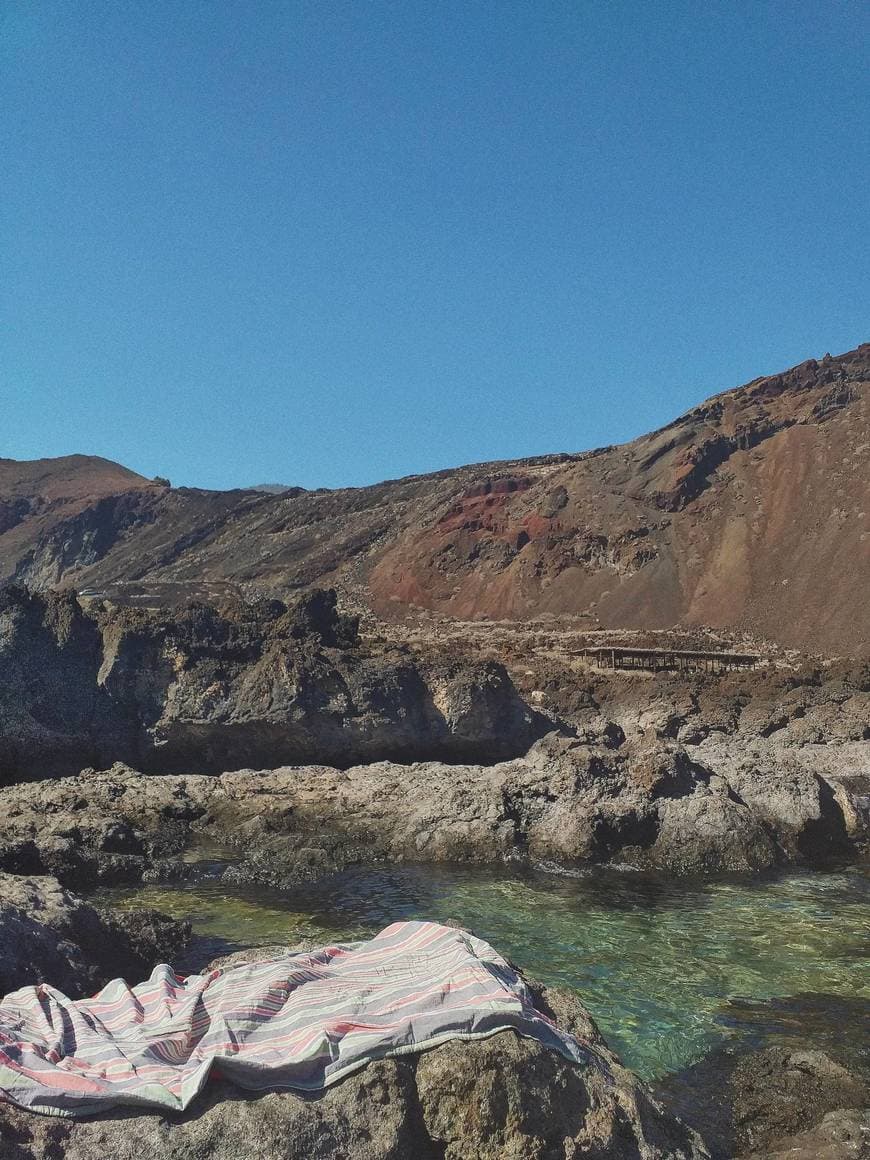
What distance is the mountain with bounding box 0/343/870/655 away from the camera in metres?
53.4

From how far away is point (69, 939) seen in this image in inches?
309

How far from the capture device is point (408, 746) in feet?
62.3

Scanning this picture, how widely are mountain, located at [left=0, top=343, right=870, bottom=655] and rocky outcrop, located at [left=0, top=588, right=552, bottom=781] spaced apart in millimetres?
30942

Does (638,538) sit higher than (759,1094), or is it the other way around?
(638,538)

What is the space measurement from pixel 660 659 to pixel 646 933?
87.7 feet

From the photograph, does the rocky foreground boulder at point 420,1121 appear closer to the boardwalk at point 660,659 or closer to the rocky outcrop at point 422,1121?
the rocky outcrop at point 422,1121

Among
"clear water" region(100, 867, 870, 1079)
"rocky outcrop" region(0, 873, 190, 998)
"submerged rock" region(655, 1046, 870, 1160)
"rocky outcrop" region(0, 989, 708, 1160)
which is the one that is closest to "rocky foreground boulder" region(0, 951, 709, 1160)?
"rocky outcrop" region(0, 989, 708, 1160)

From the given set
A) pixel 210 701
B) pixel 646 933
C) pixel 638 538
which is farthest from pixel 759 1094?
pixel 638 538

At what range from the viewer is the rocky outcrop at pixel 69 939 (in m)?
7.01

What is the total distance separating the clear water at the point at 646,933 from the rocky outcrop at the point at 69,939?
671 millimetres

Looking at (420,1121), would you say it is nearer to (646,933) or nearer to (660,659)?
(646,933)

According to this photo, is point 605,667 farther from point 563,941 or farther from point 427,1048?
point 427,1048

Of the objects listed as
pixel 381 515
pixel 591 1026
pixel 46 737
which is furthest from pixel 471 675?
pixel 381 515

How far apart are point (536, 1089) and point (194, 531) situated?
10322 centimetres
